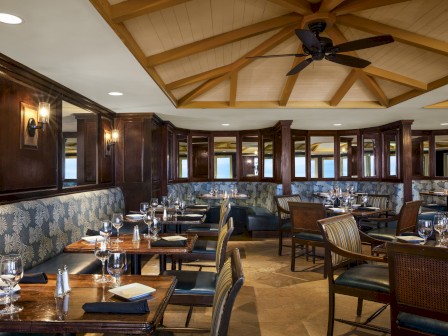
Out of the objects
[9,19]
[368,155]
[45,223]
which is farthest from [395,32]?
[368,155]

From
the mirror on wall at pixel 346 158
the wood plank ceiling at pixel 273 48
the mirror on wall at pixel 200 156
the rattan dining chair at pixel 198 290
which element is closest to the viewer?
the rattan dining chair at pixel 198 290

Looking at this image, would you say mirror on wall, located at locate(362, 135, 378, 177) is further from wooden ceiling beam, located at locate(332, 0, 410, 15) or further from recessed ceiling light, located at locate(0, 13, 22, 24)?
recessed ceiling light, located at locate(0, 13, 22, 24)

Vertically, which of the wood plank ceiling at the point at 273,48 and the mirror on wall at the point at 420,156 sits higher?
the wood plank ceiling at the point at 273,48

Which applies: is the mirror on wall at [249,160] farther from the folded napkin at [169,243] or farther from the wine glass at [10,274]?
the wine glass at [10,274]

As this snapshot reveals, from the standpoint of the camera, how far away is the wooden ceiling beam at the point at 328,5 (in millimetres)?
3212

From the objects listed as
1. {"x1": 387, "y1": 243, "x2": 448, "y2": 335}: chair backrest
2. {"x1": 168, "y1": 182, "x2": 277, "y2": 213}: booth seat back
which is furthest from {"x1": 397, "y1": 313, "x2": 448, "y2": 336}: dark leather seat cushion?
{"x1": 168, "y1": 182, "x2": 277, "y2": 213}: booth seat back

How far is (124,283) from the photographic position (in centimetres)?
199

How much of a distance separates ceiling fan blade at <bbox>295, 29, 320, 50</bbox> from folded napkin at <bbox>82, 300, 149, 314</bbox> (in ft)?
7.70

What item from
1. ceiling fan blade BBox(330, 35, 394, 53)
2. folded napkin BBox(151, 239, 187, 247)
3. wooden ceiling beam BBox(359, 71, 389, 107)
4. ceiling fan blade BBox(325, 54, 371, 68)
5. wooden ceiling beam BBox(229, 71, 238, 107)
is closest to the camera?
folded napkin BBox(151, 239, 187, 247)

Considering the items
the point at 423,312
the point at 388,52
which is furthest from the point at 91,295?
the point at 388,52

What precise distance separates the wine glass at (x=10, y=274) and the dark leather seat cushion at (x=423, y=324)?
6.41 feet

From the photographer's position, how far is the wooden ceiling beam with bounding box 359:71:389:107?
5445 millimetres

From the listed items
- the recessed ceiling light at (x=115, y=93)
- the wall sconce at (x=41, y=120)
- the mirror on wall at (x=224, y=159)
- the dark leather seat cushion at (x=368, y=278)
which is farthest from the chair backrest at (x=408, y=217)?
the mirror on wall at (x=224, y=159)

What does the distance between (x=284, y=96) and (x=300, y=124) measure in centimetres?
264
